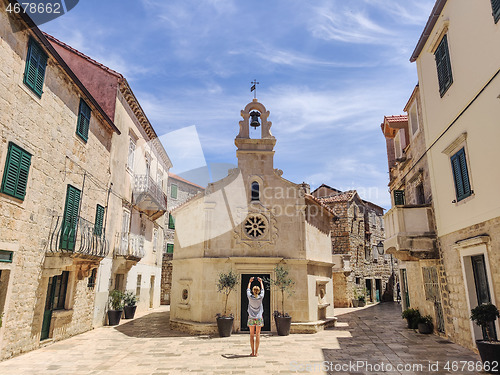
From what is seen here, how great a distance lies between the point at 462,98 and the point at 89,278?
48.3 ft

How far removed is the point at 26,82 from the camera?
934cm

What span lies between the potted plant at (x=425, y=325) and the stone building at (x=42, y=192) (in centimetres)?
1240

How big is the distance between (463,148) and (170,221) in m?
25.5

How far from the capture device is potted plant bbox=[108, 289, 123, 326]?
51.0 feet

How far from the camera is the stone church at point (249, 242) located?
13.8 metres

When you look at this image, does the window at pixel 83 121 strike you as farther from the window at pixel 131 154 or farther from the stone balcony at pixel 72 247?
the window at pixel 131 154

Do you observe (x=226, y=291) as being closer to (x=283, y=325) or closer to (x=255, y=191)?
(x=283, y=325)

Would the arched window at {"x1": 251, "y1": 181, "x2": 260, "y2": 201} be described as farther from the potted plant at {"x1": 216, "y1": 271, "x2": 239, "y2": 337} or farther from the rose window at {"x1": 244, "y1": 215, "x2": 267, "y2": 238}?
the potted plant at {"x1": 216, "y1": 271, "x2": 239, "y2": 337}

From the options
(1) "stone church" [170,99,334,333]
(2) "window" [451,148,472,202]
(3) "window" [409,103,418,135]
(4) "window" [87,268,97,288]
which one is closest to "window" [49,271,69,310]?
(4) "window" [87,268,97,288]

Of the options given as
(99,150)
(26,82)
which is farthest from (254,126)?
(26,82)

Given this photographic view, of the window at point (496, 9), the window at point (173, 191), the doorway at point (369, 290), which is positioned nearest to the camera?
the window at point (496, 9)

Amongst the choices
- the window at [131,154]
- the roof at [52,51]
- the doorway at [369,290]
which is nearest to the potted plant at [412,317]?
the window at [131,154]

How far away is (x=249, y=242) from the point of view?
14.5m

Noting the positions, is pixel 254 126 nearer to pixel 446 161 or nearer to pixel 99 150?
pixel 99 150
